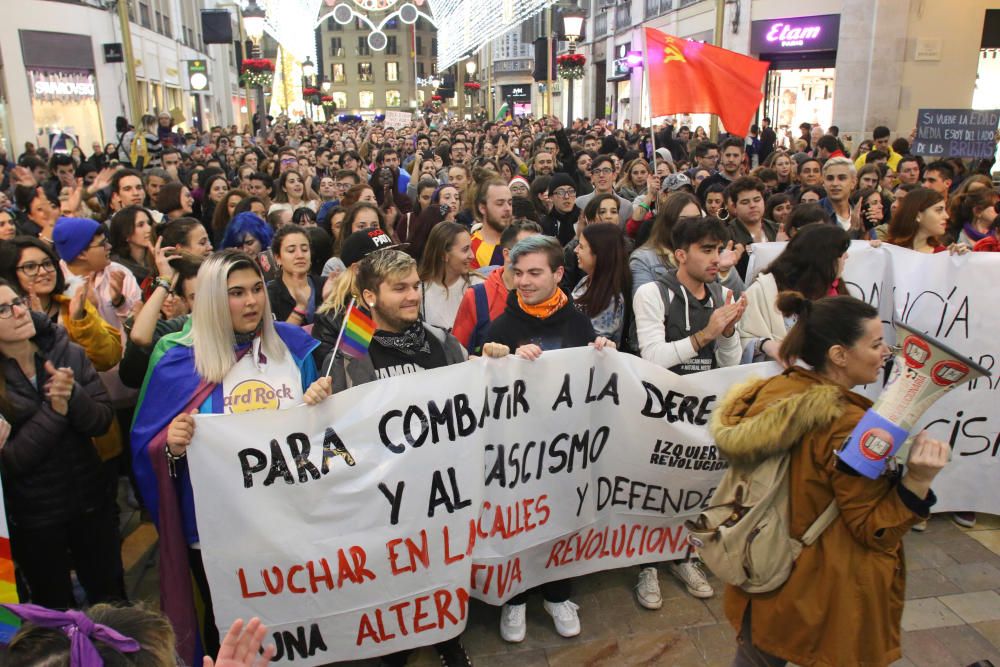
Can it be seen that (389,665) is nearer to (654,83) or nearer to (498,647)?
(498,647)

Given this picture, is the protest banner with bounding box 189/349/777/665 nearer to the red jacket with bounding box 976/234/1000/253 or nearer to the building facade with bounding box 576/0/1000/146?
the red jacket with bounding box 976/234/1000/253

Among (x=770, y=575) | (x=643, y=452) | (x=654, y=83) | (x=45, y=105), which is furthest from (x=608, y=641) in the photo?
(x=45, y=105)

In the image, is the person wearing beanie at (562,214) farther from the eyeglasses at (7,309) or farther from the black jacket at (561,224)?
the eyeglasses at (7,309)

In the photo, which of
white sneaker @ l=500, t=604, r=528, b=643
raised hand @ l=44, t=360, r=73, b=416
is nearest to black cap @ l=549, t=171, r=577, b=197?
white sneaker @ l=500, t=604, r=528, b=643

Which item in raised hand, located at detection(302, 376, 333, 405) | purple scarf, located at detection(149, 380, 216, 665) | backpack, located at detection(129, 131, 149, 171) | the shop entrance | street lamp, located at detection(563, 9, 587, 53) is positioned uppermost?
street lamp, located at detection(563, 9, 587, 53)

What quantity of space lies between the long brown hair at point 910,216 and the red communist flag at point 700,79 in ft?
8.68

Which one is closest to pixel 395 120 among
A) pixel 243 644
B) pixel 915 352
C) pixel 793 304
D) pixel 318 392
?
pixel 318 392

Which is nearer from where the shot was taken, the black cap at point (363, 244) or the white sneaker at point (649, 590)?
the white sneaker at point (649, 590)

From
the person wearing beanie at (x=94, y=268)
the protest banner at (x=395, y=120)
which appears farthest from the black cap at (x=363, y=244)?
the protest banner at (x=395, y=120)

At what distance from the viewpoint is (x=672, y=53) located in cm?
769

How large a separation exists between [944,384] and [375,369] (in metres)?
2.25

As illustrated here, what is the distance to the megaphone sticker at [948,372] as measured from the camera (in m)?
2.06

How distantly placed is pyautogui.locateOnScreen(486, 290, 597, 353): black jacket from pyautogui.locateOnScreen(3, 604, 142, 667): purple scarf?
2.37m

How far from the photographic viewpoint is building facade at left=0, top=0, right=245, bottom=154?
19125 millimetres
